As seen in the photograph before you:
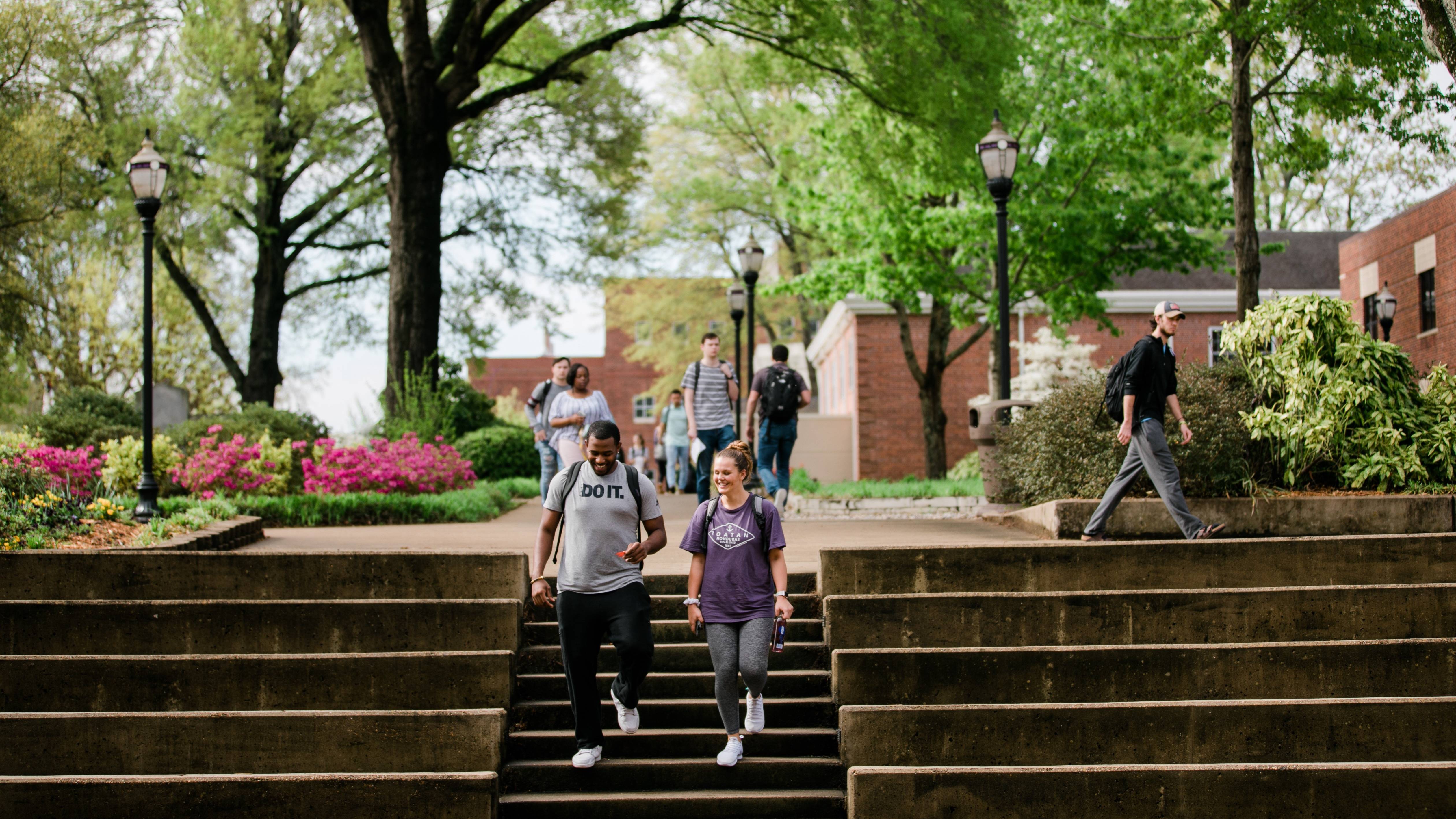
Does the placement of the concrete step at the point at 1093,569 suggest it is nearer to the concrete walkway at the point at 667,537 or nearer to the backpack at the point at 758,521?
the concrete walkway at the point at 667,537

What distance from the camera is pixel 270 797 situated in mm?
5742

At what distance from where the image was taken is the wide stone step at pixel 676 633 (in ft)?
24.5

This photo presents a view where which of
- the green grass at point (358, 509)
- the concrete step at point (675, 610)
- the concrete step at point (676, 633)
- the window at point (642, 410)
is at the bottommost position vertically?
the concrete step at point (676, 633)

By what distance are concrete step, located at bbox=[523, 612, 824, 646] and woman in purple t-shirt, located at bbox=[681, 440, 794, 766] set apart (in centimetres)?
120

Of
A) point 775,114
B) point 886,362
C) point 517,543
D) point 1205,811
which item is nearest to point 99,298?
point 775,114

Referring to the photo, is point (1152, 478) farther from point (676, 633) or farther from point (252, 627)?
point (252, 627)

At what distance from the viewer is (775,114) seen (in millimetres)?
33281

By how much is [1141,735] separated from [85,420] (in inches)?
728

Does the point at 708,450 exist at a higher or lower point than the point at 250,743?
higher

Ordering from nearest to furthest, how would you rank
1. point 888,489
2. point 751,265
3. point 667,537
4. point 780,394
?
point 667,537 → point 780,394 → point 888,489 → point 751,265

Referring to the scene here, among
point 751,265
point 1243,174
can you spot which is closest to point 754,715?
point 1243,174

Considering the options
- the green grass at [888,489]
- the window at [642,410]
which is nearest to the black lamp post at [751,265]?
the green grass at [888,489]

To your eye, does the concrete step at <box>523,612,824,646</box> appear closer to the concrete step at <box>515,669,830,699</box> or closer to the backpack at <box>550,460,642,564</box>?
the concrete step at <box>515,669,830,699</box>

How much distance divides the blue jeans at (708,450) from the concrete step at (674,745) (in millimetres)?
4476
